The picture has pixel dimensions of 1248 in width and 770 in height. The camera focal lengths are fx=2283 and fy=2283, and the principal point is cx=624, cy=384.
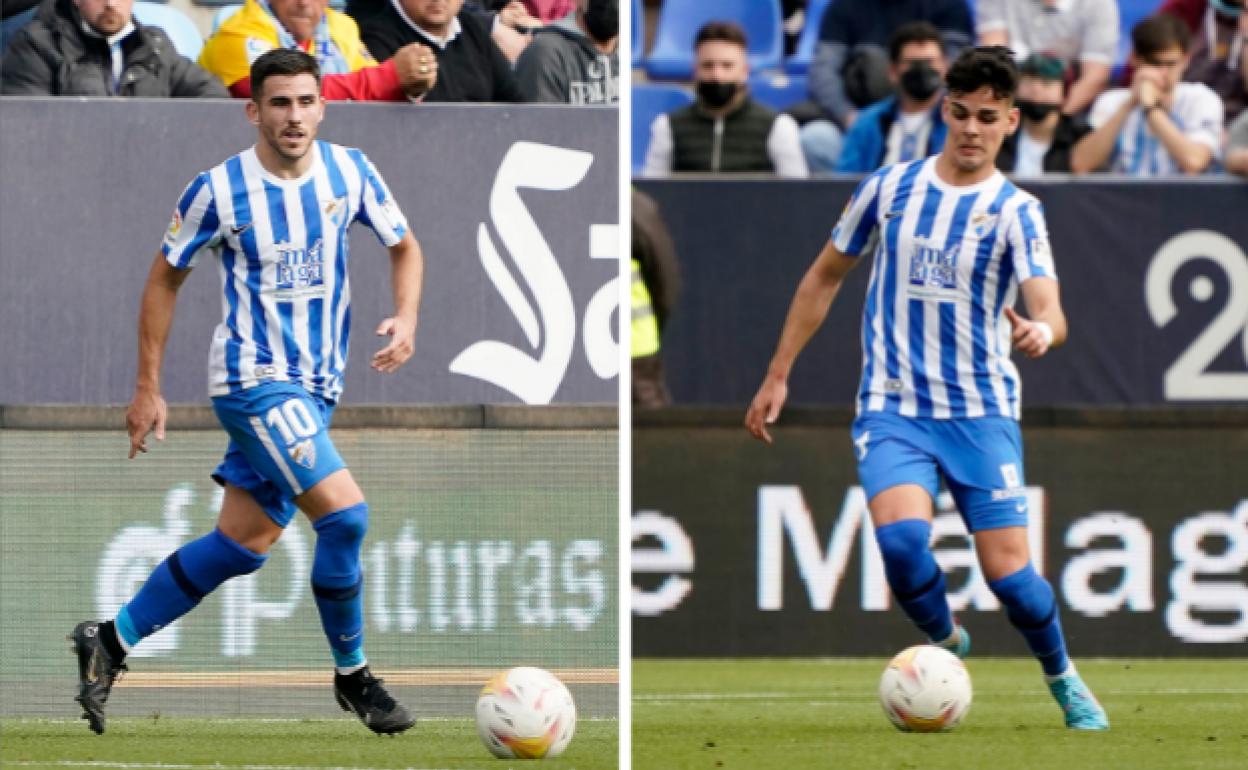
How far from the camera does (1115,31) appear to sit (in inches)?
435

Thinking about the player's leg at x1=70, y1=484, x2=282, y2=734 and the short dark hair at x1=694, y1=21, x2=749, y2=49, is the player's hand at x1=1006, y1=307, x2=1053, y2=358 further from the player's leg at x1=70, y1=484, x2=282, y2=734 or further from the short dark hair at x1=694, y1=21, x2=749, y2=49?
the short dark hair at x1=694, y1=21, x2=749, y2=49

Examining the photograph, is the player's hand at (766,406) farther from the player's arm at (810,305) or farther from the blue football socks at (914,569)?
the blue football socks at (914,569)

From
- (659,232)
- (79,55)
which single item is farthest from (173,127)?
(659,232)

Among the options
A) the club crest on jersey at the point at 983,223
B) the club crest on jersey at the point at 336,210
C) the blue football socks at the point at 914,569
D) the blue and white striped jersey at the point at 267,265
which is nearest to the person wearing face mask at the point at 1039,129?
the club crest on jersey at the point at 983,223

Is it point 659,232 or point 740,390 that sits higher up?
point 659,232

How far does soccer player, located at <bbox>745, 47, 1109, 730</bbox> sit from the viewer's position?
260 inches

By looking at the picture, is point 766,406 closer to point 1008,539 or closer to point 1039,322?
point 1008,539

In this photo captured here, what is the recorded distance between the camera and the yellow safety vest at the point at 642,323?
9828 millimetres

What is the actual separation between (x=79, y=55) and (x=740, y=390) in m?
3.18

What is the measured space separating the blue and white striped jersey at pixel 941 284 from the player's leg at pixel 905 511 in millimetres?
92

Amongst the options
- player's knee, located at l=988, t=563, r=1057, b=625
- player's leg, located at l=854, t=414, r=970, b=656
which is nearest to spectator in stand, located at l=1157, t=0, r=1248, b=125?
player's leg, located at l=854, t=414, r=970, b=656

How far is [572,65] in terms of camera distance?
910 centimetres

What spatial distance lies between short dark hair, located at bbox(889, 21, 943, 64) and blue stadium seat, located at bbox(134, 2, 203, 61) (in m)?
3.17

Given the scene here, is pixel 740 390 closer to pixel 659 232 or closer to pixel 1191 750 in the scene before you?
pixel 659 232
